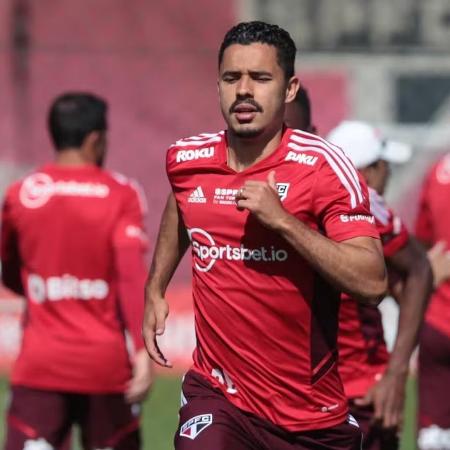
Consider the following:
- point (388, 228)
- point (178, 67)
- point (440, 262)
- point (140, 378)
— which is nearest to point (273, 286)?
point (388, 228)

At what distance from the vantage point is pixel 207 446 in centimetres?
531

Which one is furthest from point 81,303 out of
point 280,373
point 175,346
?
point 175,346

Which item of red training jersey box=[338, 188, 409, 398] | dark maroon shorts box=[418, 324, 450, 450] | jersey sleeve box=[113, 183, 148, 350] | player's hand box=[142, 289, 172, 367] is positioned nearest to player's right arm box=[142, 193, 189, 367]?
player's hand box=[142, 289, 172, 367]

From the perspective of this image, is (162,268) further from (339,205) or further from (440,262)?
(440,262)

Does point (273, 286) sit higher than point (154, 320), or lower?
higher

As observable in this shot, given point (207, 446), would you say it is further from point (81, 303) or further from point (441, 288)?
point (441, 288)

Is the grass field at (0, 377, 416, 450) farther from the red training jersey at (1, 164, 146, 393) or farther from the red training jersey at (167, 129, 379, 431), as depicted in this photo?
the red training jersey at (167, 129, 379, 431)

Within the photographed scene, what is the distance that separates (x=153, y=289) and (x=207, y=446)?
2.65ft

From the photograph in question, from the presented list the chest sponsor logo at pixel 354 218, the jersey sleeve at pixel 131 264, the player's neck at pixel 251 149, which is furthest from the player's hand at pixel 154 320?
the jersey sleeve at pixel 131 264

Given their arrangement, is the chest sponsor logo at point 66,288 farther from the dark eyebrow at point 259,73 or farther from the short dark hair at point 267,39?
the dark eyebrow at point 259,73

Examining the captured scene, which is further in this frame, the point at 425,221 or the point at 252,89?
the point at 425,221

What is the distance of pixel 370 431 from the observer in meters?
6.59

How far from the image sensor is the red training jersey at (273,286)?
208 inches

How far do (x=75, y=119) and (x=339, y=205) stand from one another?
263 cm
